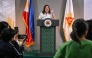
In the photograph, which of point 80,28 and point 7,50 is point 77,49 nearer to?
point 80,28

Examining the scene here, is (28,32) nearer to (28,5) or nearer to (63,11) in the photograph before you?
(28,5)

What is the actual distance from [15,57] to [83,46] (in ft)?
3.99

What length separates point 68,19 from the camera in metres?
6.21

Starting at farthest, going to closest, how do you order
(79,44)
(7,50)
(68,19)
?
(68,19)
(7,50)
(79,44)

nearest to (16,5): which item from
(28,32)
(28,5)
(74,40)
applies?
(28,5)

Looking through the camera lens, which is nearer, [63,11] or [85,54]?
[85,54]

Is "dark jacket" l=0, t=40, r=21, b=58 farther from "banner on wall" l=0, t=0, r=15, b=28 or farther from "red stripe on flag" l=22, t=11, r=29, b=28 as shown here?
"red stripe on flag" l=22, t=11, r=29, b=28

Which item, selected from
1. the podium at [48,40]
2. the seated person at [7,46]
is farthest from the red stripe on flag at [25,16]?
the seated person at [7,46]

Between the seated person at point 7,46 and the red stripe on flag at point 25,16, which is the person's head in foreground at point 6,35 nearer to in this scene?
the seated person at point 7,46

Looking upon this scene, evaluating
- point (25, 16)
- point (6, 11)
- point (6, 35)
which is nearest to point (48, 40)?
point (25, 16)

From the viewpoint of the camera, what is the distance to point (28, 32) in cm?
623

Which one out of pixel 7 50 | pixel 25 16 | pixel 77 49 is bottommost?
pixel 7 50

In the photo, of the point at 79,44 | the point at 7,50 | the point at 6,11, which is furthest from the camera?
the point at 6,11

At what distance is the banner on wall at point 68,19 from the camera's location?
6180mm
